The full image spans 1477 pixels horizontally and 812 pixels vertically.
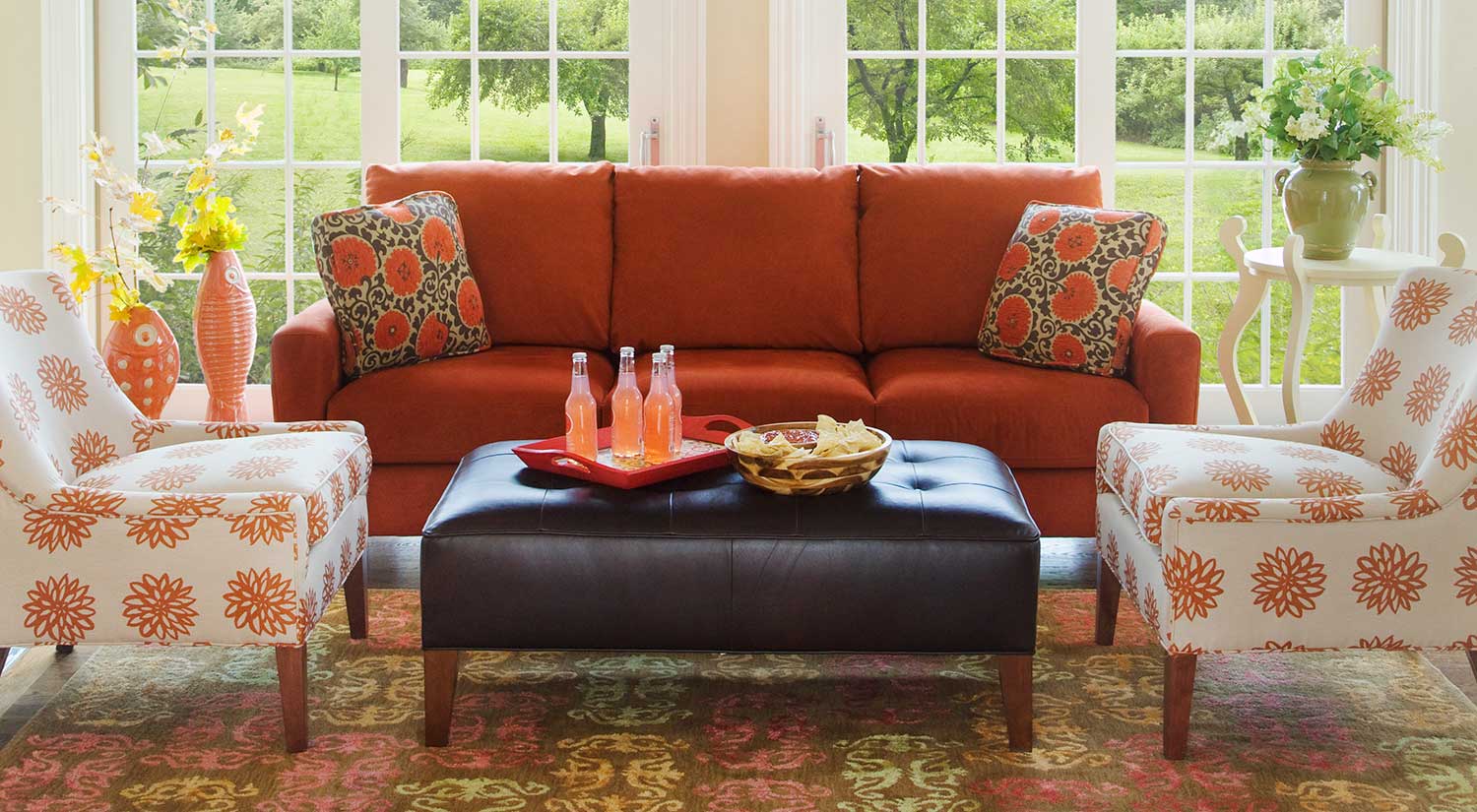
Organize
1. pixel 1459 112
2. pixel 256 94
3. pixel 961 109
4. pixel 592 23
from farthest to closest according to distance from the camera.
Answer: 1. pixel 256 94
2. pixel 961 109
3. pixel 592 23
4. pixel 1459 112

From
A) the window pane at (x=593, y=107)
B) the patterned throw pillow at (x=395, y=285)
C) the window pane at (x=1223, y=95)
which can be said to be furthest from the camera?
the window pane at (x=1223, y=95)

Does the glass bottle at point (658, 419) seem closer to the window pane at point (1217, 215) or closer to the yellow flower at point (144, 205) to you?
the yellow flower at point (144, 205)

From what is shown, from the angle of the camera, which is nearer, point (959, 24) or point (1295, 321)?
point (1295, 321)

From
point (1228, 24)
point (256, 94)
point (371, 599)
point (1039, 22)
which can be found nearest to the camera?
point (371, 599)

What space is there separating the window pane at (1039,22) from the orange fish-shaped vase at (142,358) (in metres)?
3.39

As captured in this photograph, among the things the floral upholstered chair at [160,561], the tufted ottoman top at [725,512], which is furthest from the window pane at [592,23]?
the floral upholstered chair at [160,561]

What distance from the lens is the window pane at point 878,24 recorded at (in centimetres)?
539

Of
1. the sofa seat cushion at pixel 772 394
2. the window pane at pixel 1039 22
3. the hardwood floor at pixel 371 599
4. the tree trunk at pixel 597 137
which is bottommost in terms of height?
the hardwood floor at pixel 371 599

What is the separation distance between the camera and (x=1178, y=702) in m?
2.50

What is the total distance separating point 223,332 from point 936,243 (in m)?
1.86

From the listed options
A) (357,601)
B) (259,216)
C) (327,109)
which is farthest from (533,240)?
(259,216)

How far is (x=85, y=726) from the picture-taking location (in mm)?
2645

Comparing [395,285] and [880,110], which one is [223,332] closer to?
[395,285]

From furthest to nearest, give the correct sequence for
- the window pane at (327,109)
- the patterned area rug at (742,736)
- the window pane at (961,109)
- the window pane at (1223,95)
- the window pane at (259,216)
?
1. the window pane at (259,216)
2. the window pane at (1223,95)
3. the window pane at (327,109)
4. the window pane at (961,109)
5. the patterned area rug at (742,736)
